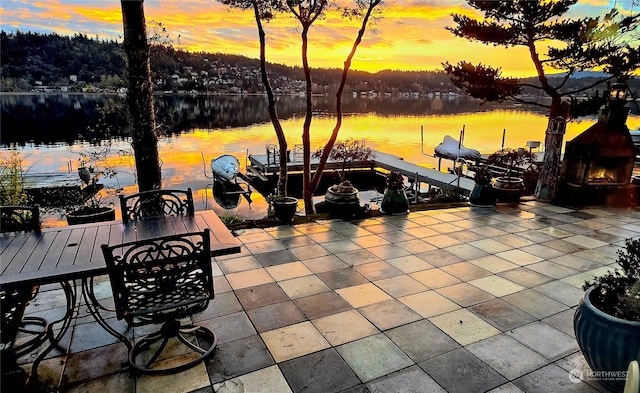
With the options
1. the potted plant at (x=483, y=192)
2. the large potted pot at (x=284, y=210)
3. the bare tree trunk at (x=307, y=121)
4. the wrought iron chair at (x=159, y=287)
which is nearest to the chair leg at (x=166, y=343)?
the wrought iron chair at (x=159, y=287)

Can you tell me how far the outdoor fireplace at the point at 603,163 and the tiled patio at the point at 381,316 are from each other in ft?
5.39

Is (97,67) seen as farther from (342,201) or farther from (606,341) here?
(606,341)

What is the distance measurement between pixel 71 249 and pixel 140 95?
9.50 ft

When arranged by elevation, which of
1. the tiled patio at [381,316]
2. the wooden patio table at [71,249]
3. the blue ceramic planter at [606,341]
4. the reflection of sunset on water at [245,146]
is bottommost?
the reflection of sunset on water at [245,146]

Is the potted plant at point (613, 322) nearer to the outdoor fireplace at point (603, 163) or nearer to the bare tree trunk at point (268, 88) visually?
the outdoor fireplace at point (603, 163)

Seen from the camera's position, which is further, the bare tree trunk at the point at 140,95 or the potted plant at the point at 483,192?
Answer: the potted plant at the point at 483,192

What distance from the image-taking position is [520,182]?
7008 millimetres

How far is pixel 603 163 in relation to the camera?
21.7 feet

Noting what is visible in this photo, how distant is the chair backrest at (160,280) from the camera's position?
216 centimetres

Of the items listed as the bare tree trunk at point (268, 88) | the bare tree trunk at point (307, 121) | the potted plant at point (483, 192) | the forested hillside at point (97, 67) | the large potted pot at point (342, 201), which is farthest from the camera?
the bare tree trunk at point (307, 121)

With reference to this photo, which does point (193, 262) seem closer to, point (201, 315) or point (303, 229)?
point (201, 315)

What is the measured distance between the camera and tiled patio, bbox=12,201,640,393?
2.37 m

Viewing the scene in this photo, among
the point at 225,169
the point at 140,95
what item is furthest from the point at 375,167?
the point at 140,95

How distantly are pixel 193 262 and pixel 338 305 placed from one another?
1468 millimetres
